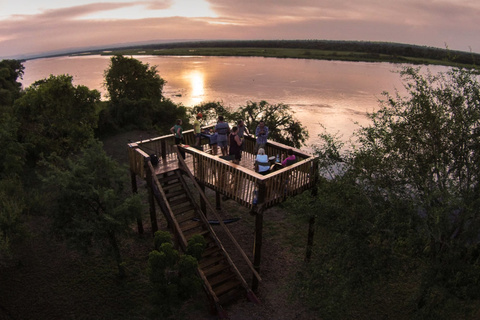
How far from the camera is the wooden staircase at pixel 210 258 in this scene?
11625mm

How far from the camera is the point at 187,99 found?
2149 inches

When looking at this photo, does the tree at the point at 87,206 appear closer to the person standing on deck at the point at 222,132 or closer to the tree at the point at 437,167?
the person standing on deck at the point at 222,132

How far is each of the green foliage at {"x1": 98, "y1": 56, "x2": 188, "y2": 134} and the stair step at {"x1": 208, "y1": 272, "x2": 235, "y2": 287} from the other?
2560cm

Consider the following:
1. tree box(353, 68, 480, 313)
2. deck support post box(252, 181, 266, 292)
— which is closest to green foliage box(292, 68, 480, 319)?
tree box(353, 68, 480, 313)

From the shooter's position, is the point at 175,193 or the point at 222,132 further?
the point at 222,132

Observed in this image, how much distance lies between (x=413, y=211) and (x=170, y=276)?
711cm

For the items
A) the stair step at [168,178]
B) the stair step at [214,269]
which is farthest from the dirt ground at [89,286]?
the stair step at [168,178]

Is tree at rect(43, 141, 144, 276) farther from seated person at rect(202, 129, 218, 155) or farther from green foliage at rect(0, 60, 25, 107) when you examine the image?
green foliage at rect(0, 60, 25, 107)

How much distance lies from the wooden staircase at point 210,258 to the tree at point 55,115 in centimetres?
1550

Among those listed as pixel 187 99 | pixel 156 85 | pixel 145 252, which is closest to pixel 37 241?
pixel 145 252

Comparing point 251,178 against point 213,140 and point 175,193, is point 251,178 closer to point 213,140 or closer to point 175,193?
point 175,193

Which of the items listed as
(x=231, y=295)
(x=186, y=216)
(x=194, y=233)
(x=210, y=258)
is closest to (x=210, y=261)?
(x=210, y=258)

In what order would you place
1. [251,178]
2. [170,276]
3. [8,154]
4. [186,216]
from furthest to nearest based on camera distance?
[8,154], [186,216], [251,178], [170,276]

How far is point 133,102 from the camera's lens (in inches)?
1438
